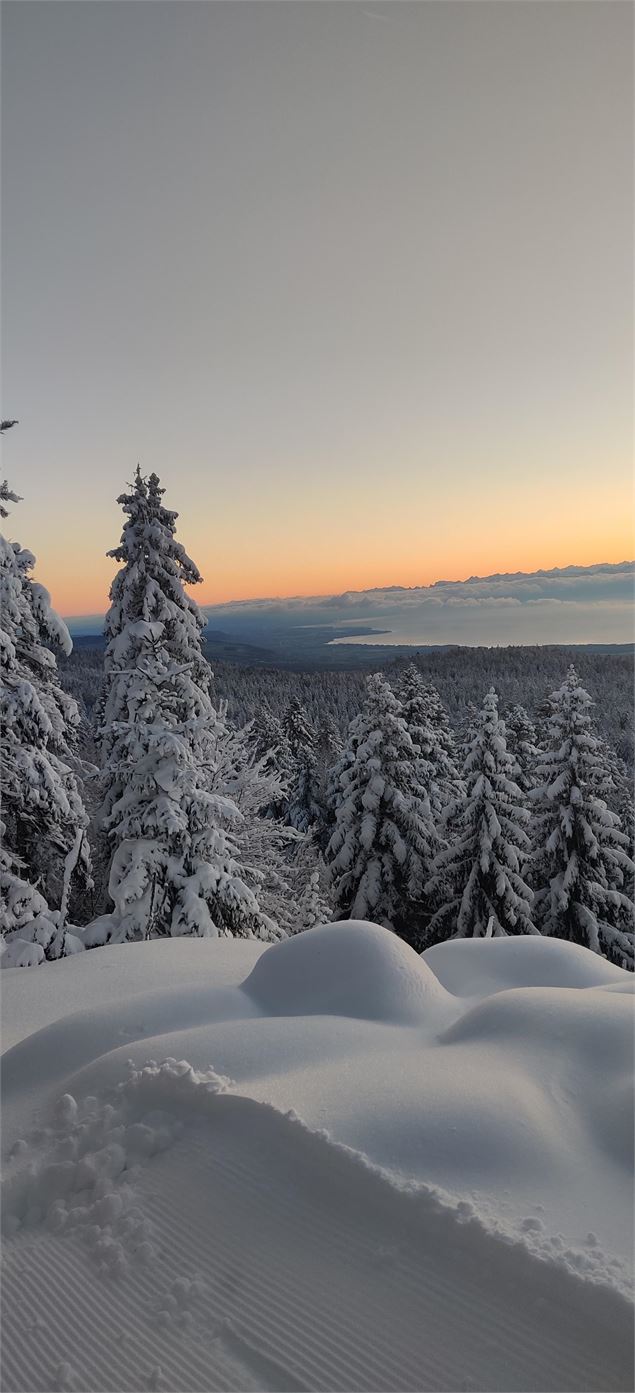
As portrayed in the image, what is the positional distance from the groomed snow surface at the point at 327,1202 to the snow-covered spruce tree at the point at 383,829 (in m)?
16.2

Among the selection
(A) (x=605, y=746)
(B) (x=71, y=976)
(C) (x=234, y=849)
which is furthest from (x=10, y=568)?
(A) (x=605, y=746)

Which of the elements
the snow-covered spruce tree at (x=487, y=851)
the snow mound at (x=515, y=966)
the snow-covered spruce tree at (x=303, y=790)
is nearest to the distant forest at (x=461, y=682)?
the snow-covered spruce tree at (x=303, y=790)

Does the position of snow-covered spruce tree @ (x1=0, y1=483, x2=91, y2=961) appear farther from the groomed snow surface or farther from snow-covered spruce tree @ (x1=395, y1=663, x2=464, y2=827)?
snow-covered spruce tree @ (x1=395, y1=663, x2=464, y2=827)

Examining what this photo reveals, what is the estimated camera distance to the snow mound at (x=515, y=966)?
6.13 metres

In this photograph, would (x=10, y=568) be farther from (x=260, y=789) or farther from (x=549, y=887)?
(x=549, y=887)

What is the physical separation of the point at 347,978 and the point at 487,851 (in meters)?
15.0

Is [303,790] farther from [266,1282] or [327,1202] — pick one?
[266,1282]

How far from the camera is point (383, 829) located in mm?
21391

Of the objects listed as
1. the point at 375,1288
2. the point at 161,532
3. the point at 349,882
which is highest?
the point at 161,532

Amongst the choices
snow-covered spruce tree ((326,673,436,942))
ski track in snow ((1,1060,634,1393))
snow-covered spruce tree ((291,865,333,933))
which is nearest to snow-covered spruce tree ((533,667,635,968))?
Answer: snow-covered spruce tree ((326,673,436,942))

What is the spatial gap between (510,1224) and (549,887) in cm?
1856

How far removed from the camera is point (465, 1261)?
270cm

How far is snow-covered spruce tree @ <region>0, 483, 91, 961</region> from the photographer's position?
11344 millimetres

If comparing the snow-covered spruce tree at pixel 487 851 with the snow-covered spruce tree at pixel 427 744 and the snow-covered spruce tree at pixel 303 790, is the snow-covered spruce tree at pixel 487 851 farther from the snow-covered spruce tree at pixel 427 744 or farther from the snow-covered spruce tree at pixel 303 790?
the snow-covered spruce tree at pixel 303 790
